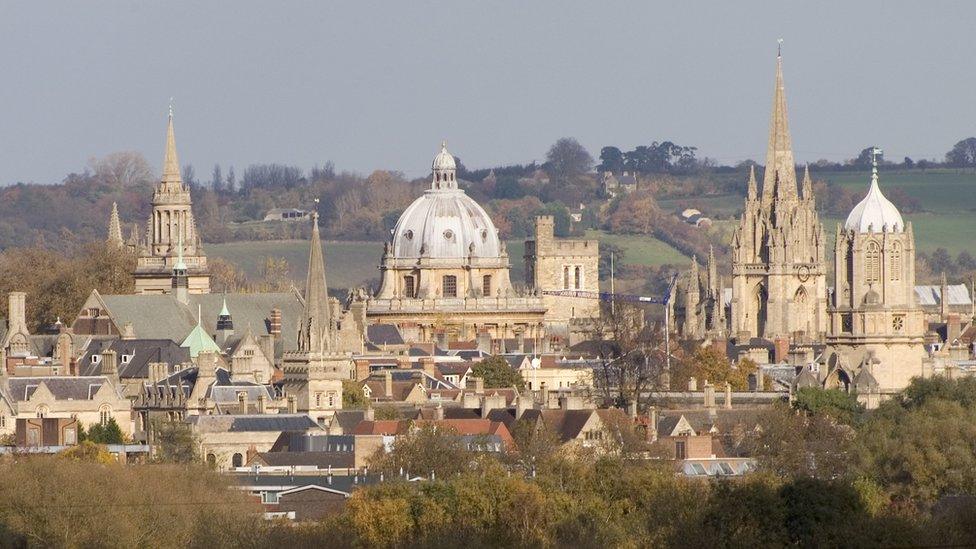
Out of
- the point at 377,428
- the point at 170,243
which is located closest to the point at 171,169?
the point at 170,243

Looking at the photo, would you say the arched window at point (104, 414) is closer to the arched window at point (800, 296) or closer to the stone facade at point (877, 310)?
the stone facade at point (877, 310)

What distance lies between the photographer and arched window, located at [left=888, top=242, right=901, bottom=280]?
106m

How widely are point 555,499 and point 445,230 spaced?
255 ft

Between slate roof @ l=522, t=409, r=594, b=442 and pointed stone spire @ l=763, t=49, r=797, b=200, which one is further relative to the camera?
pointed stone spire @ l=763, t=49, r=797, b=200

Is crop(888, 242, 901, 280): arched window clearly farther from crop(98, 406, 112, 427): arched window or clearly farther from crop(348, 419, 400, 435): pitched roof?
crop(98, 406, 112, 427): arched window

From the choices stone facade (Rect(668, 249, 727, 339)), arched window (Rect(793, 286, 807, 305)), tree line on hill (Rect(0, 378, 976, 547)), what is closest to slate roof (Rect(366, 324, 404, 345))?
stone facade (Rect(668, 249, 727, 339))

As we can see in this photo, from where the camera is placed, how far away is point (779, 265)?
151m

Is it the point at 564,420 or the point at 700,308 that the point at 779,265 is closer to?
the point at 700,308

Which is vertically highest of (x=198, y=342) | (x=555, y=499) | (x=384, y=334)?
(x=384, y=334)

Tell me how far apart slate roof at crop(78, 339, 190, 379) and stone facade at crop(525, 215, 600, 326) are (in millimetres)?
45214

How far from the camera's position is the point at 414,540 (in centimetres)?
6906

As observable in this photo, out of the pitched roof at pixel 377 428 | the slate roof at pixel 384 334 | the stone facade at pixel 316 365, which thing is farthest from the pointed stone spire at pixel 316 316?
the slate roof at pixel 384 334

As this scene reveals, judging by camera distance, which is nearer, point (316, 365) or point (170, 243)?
point (316, 365)

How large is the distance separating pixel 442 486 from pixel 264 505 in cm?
455
